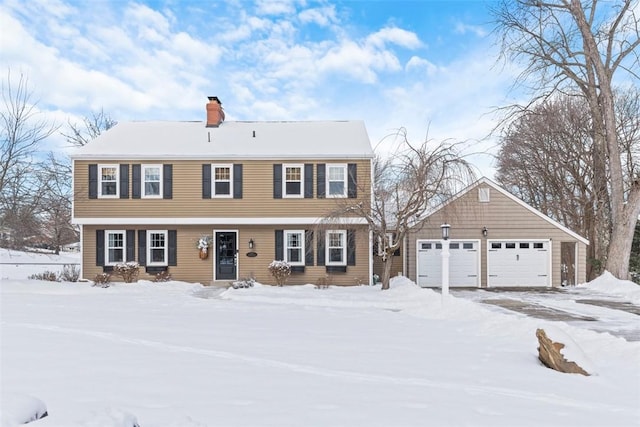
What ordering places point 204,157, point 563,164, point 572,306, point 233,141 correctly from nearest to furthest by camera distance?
point 572,306 → point 204,157 → point 233,141 → point 563,164

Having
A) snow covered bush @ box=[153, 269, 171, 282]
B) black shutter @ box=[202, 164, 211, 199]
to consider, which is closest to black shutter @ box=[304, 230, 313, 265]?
black shutter @ box=[202, 164, 211, 199]

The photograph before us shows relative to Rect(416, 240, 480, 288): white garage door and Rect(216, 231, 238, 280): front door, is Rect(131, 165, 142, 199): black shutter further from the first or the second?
Rect(416, 240, 480, 288): white garage door

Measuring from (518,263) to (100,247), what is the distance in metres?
16.6

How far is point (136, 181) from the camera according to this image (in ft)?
52.1

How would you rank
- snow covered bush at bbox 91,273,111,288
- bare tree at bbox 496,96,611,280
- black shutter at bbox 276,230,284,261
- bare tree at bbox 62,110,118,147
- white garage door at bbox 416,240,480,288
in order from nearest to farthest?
1. snow covered bush at bbox 91,273,111,288
2. black shutter at bbox 276,230,284,261
3. white garage door at bbox 416,240,480,288
4. bare tree at bbox 496,96,611,280
5. bare tree at bbox 62,110,118,147

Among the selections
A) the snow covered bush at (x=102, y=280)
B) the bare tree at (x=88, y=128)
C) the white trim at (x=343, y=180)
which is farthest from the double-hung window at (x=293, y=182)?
the bare tree at (x=88, y=128)

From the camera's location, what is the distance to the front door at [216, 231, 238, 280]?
636 inches

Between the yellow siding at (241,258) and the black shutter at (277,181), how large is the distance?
4.11 ft

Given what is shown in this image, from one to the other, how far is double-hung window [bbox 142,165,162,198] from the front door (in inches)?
113

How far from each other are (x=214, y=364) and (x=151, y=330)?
2.73 m

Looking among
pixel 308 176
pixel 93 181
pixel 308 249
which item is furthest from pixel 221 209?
pixel 93 181

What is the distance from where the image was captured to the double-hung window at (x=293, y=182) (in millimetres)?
15859

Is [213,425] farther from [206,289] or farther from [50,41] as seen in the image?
[50,41]

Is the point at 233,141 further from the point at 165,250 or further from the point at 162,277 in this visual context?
the point at 162,277
